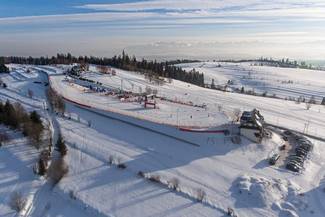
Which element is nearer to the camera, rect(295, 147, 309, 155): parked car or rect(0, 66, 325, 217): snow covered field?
rect(0, 66, 325, 217): snow covered field

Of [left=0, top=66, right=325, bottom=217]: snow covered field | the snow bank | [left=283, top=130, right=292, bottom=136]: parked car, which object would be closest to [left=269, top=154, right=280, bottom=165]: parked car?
[left=0, top=66, right=325, bottom=217]: snow covered field

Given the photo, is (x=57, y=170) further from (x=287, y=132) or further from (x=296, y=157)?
(x=287, y=132)

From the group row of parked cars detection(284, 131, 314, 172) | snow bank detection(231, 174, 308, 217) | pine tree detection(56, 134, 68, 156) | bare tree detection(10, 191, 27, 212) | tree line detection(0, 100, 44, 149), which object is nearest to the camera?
bare tree detection(10, 191, 27, 212)

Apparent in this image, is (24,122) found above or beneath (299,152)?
above

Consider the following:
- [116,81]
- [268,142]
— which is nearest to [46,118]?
[268,142]

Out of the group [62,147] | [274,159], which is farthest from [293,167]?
[62,147]

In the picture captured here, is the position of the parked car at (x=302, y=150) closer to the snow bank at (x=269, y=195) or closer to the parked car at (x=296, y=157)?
the parked car at (x=296, y=157)

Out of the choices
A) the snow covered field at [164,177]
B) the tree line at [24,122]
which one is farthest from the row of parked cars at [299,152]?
the tree line at [24,122]

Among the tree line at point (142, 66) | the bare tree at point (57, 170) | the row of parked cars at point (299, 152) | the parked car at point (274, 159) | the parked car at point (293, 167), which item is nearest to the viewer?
the bare tree at point (57, 170)

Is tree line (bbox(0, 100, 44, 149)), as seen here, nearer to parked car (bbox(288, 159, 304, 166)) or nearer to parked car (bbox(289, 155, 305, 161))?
parked car (bbox(288, 159, 304, 166))
